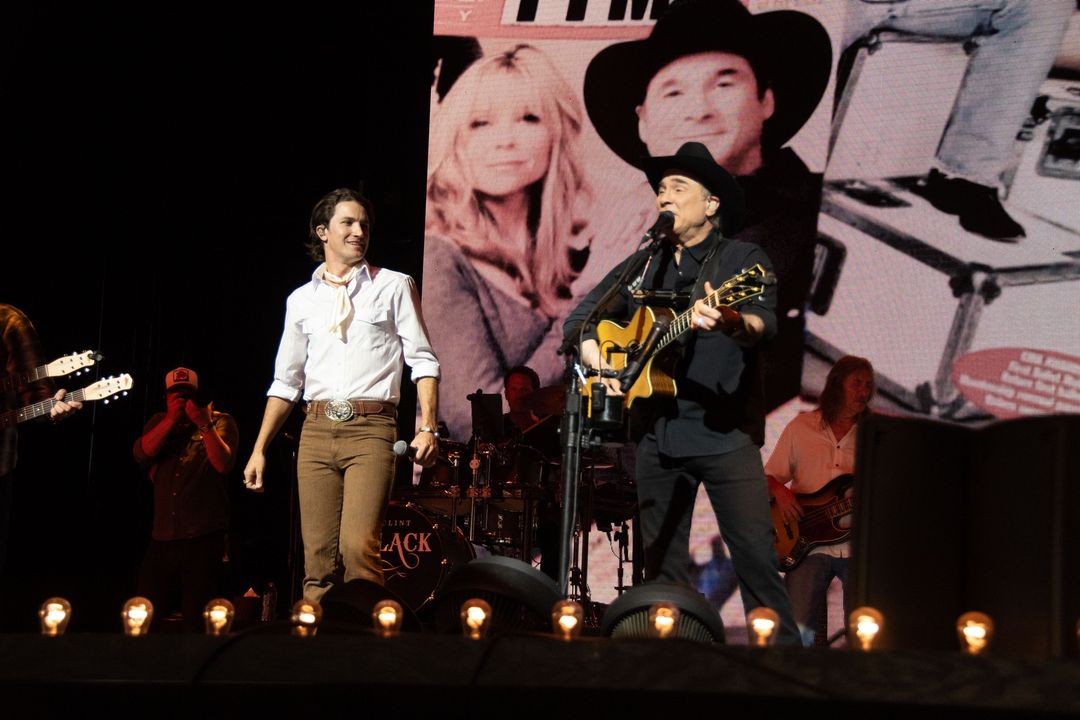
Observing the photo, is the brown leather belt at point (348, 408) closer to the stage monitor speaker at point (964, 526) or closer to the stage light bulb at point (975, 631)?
the stage monitor speaker at point (964, 526)

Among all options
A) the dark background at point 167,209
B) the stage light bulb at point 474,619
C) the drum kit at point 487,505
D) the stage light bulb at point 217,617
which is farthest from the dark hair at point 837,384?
the stage light bulb at point 217,617

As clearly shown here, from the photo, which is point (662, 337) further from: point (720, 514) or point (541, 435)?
point (541, 435)

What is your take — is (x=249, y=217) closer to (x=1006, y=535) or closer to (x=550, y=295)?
(x=550, y=295)

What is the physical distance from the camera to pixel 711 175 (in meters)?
4.01

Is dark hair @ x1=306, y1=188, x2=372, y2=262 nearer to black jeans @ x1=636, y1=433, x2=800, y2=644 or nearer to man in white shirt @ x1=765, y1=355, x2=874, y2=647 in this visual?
black jeans @ x1=636, y1=433, x2=800, y2=644

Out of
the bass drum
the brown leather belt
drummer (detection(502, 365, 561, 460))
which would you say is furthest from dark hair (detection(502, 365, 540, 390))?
the brown leather belt

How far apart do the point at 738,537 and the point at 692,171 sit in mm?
1289

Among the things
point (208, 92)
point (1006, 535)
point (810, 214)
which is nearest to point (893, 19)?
point (810, 214)

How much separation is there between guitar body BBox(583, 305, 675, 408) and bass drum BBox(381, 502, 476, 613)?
148 inches

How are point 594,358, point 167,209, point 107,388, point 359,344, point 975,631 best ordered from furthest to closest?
point 167,209, point 107,388, point 359,344, point 594,358, point 975,631

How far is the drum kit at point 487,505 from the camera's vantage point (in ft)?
24.5

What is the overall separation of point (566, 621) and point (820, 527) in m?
4.59

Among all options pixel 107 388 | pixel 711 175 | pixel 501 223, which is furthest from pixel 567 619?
pixel 501 223

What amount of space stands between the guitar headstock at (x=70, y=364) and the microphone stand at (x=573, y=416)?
3.27 m
